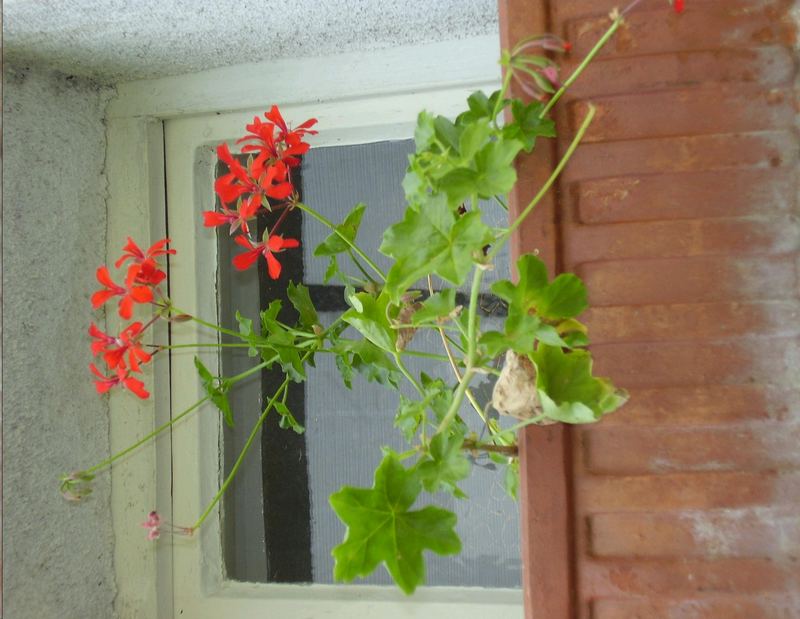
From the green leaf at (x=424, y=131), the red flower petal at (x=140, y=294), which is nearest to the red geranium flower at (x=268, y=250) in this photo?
the red flower petal at (x=140, y=294)

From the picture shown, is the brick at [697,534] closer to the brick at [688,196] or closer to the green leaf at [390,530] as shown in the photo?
A: the green leaf at [390,530]

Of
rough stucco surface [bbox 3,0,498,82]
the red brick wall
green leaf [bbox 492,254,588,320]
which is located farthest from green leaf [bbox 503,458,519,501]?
rough stucco surface [bbox 3,0,498,82]

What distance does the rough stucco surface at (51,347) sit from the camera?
0.98 meters

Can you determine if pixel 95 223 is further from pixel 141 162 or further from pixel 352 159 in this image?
pixel 352 159

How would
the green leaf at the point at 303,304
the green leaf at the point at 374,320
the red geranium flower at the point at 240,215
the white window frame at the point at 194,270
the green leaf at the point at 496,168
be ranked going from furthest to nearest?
the white window frame at the point at 194,270
the green leaf at the point at 303,304
the red geranium flower at the point at 240,215
the green leaf at the point at 374,320
the green leaf at the point at 496,168

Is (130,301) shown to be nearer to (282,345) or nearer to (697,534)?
(282,345)

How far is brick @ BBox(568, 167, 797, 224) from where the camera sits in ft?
2.06

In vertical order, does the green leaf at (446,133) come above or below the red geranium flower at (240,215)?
above

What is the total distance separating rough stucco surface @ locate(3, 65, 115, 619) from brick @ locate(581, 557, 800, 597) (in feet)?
2.54

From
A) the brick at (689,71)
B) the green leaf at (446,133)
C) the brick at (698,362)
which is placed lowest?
the brick at (698,362)

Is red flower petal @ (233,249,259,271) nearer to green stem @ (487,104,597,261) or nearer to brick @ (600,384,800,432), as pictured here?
green stem @ (487,104,597,261)

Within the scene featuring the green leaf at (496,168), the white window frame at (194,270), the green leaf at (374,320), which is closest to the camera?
the green leaf at (496,168)

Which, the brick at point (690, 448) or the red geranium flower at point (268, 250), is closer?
the brick at point (690, 448)

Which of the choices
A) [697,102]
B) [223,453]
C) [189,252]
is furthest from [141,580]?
[697,102]
